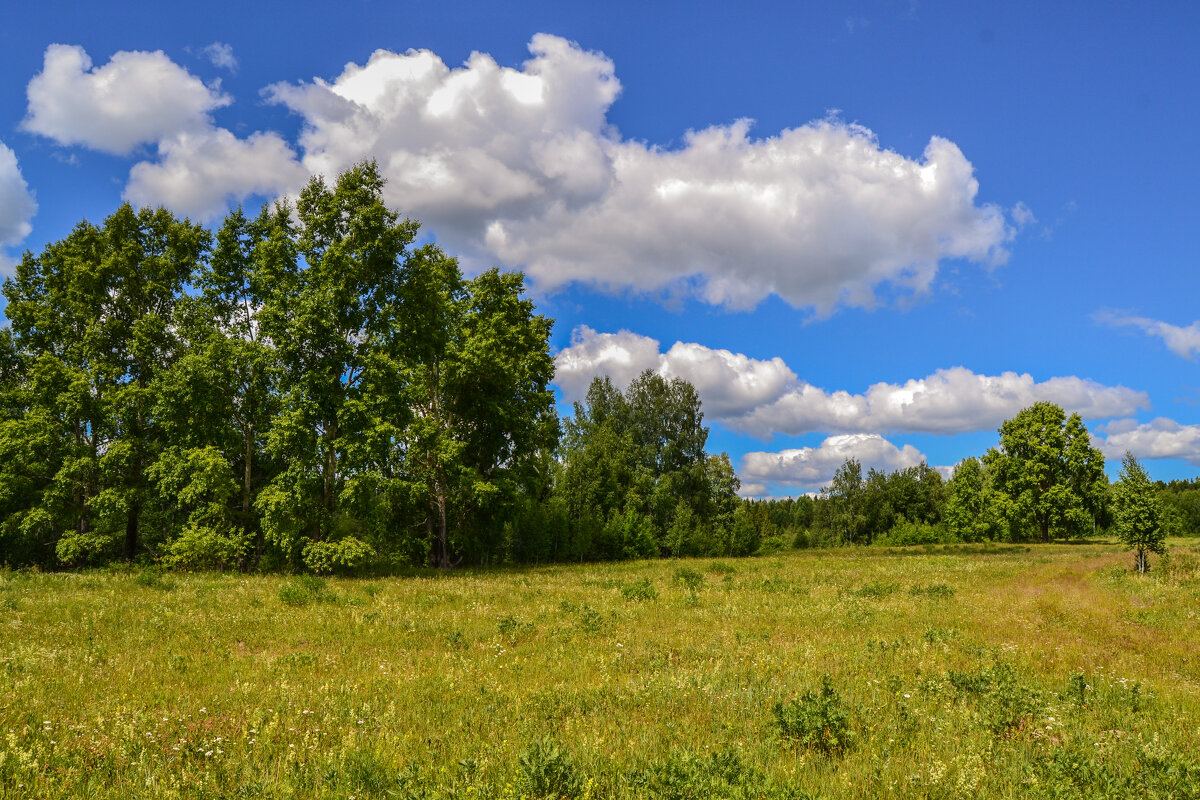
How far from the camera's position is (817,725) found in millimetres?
6672

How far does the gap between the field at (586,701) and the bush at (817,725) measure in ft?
0.09

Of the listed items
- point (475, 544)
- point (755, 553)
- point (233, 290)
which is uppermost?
point (233, 290)

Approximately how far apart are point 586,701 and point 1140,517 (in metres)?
32.6

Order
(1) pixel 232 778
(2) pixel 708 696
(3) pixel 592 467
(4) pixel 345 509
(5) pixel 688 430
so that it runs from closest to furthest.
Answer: (1) pixel 232 778
(2) pixel 708 696
(4) pixel 345 509
(3) pixel 592 467
(5) pixel 688 430

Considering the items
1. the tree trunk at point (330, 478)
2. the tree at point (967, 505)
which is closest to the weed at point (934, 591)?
the tree trunk at point (330, 478)

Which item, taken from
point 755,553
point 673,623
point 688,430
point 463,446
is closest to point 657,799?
point 673,623

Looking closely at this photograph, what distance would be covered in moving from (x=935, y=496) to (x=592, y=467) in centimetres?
7713

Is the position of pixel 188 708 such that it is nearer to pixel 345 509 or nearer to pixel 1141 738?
pixel 1141 738

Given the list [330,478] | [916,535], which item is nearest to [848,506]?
[916,535]

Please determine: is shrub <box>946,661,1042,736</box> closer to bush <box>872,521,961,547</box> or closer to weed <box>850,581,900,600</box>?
weed <box>850,581,900,600</box>

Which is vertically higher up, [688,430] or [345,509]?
[688,430]

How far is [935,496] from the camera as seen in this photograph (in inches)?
4173

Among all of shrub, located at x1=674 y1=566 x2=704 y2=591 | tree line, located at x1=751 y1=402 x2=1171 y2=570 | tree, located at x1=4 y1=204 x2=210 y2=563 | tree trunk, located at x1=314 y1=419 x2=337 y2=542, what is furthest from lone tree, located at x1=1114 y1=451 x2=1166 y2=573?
tree, located at x1=4 y1=204 x2=210 y2=563

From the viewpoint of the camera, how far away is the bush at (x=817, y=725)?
6.57 m
